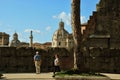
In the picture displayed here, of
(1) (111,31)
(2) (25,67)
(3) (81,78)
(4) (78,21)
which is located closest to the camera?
(3) (81,78)

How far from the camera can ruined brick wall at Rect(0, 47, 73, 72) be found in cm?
2380

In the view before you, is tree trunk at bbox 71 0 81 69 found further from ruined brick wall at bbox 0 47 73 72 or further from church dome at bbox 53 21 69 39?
church dome at bbox 53 21 69 39

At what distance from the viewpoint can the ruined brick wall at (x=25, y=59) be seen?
→ 23797mm

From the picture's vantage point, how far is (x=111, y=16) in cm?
2783

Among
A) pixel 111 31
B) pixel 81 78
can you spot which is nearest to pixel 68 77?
pixel 81 78

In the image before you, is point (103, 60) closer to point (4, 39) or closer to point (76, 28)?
point (76, 28)

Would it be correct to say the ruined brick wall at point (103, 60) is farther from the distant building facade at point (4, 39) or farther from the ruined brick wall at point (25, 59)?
the distant building facade at point (4, 39)

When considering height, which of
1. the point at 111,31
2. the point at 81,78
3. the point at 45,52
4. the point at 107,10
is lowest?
the point at 81,78

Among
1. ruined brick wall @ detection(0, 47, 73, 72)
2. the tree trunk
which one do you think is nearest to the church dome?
ruined brick wall @ detection(0, 47, 73, 72)

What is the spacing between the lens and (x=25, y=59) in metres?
24.0

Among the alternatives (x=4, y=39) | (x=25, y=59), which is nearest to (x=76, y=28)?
(x=25, y=59)

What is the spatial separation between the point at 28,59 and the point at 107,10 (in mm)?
8077

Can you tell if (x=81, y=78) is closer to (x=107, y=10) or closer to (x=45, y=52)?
(x=45, y=52)

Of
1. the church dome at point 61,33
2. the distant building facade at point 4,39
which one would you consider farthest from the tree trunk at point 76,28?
the church dome at point 61,33
